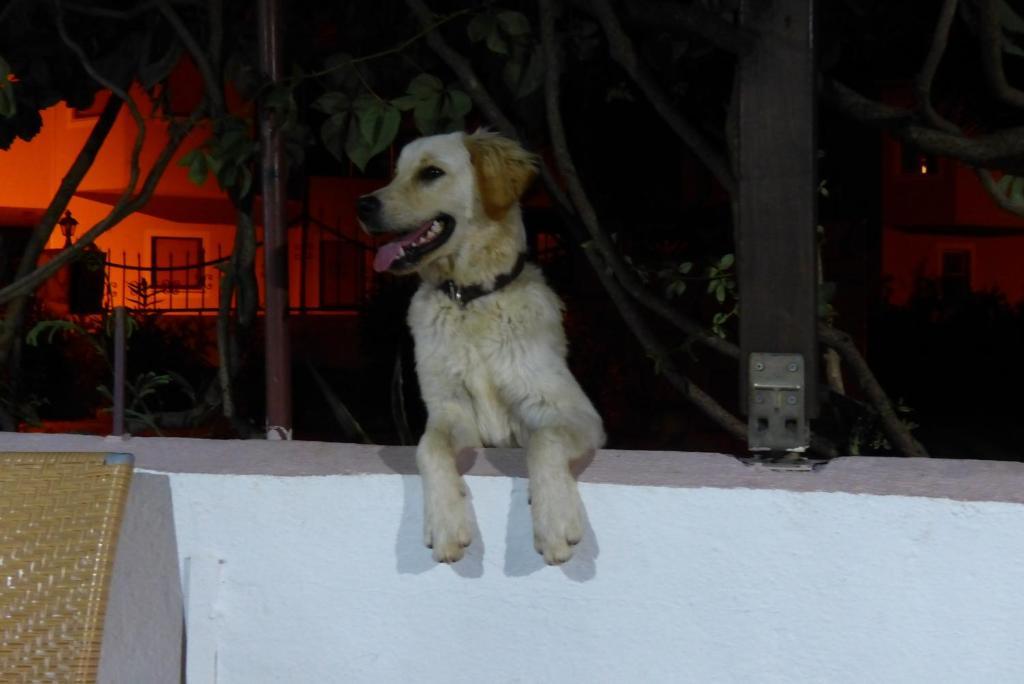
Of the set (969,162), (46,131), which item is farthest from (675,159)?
(46,131)

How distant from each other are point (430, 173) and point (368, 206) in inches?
8.2

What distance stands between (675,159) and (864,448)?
418cm

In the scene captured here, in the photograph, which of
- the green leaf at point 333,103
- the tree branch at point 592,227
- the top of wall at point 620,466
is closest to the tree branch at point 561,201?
the tree branch at point 592,227

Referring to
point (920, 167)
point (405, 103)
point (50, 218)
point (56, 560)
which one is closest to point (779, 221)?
point (405, 103)

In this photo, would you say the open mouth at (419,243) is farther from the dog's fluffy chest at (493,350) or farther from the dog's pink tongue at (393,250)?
the dog's fluffy chest at (493,350)

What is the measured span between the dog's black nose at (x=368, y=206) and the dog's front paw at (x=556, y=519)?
0.99m

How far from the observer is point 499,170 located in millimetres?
3049

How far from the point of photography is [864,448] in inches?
142

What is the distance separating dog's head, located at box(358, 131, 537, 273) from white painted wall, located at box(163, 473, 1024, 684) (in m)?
0.73

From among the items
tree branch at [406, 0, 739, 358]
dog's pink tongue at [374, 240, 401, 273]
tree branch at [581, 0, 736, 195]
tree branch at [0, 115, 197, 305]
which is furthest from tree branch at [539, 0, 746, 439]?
tree branch at [0, 115, 197, 305]

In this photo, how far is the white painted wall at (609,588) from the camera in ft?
7.27

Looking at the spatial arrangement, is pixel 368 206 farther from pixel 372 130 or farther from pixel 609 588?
pixel 609 588

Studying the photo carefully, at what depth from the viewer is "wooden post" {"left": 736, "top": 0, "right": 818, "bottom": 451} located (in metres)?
2.40

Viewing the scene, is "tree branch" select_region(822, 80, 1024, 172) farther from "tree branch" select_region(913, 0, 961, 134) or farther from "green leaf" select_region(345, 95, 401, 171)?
"green leaf" select_region(345, 95, 401, 171)
